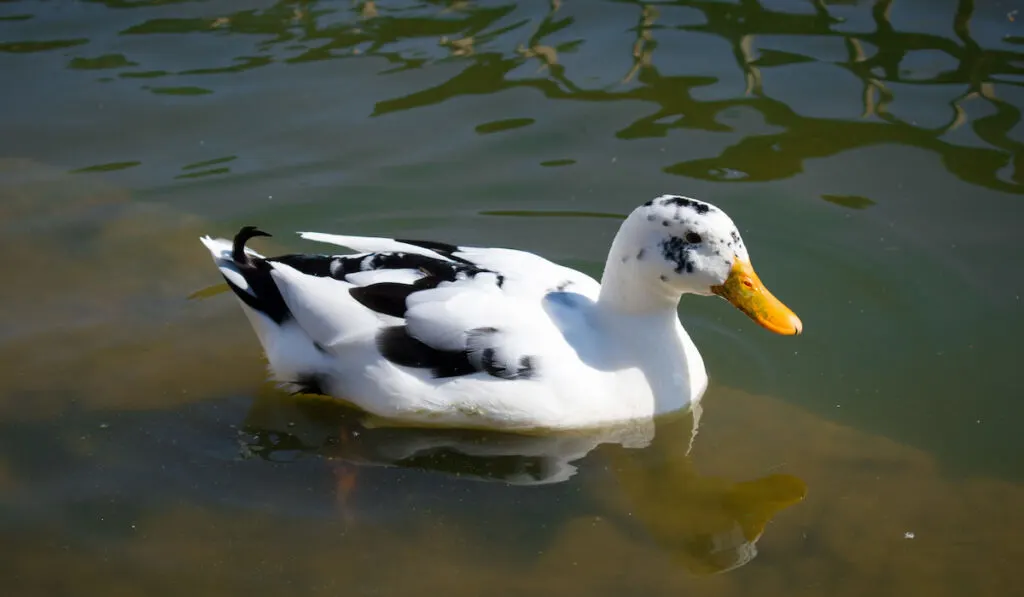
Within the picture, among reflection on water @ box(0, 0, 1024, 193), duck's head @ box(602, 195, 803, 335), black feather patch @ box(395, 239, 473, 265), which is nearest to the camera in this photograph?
duck's head @ box(602, 195, 803, 335)

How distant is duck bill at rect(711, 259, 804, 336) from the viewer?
17.6 ft

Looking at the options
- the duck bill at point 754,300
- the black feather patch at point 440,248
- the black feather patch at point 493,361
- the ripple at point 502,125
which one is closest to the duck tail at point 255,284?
the black feather patch at point 440,248

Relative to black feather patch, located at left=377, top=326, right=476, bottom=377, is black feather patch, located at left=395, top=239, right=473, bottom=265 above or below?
above

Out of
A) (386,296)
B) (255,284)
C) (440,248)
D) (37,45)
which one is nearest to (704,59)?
(440,248)

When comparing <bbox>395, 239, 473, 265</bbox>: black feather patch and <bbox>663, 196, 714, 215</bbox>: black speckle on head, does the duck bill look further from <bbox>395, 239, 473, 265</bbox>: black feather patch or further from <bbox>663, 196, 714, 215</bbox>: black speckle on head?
<bbox>395, 239, 473, 265</bbox>: black feather patch

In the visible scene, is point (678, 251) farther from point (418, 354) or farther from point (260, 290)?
point (260, 290)

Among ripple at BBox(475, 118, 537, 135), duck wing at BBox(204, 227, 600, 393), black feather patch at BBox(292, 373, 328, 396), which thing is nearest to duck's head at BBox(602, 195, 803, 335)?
duck wing at BBox(204, 227, 600, 393)

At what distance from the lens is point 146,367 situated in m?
6.16

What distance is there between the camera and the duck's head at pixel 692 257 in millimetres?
5277

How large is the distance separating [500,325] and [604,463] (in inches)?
33.4

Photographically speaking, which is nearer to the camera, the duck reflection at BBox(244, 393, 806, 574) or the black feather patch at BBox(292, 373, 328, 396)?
the duck reflection at BBox(244, 393, 806, 574)

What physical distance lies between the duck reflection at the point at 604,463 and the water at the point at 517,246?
0.02 meters

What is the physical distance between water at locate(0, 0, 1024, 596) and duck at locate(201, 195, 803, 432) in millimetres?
282

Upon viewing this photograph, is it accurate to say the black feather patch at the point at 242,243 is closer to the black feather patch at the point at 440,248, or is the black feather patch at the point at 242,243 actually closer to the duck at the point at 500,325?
the duck at the point at 500,325
